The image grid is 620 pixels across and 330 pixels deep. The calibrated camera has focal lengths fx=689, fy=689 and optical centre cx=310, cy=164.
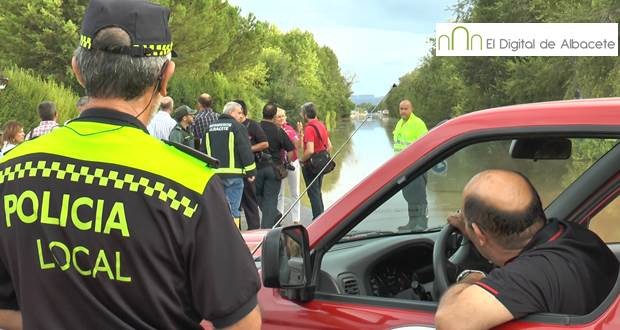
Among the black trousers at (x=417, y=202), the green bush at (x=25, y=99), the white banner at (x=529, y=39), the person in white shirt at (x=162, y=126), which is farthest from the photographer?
the green bush at (x=25, y=99)

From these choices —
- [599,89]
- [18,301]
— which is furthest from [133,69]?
[599,89]

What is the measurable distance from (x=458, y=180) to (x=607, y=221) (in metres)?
1.04

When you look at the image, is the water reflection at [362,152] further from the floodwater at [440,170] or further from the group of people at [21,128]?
the group of people at [21,128]

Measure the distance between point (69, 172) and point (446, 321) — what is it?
96 cm

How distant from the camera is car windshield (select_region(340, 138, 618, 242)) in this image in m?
2.12

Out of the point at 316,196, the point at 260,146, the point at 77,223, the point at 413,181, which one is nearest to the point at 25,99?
the point at 260,146

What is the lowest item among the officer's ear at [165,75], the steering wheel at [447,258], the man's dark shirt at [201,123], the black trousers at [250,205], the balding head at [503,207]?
the black trousers at [250,205]

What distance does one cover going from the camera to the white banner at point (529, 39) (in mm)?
16655

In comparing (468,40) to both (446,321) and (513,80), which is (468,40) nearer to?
(513,80)

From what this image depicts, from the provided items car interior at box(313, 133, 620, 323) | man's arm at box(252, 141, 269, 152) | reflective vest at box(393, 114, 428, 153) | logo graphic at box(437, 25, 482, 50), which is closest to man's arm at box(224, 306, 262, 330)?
car interior at box(313, 133, 620, 323)

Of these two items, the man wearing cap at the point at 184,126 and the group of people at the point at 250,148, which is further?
the man wearing cap at the point at 184,126

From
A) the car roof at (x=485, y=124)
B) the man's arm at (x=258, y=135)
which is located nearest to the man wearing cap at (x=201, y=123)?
the man's arm at (x=258, y=135)

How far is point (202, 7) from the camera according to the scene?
42094 millimetres

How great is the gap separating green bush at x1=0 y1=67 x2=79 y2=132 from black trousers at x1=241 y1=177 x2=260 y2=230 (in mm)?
11014
